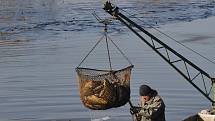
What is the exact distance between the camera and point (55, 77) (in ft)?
71.8

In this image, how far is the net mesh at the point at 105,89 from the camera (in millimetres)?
12414

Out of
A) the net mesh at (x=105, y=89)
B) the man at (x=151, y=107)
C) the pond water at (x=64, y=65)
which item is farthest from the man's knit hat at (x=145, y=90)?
the pond water at (x=64, y=65)

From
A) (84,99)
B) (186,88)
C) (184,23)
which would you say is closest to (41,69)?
Result: (186,88)

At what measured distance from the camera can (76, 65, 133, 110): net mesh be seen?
12414 millimetres

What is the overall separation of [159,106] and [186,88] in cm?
839

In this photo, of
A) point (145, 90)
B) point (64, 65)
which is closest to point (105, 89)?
point (145, 90)

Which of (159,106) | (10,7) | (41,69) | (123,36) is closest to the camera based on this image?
(159,106)

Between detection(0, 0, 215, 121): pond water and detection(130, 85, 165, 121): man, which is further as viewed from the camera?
detection(0, 0, 215, 121): pond water

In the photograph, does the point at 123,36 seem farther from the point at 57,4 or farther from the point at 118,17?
the point at 57,4

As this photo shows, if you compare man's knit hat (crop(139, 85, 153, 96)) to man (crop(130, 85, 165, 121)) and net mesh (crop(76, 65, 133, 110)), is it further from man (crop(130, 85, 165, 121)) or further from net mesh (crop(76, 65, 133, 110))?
net mesh (crop(76, 65, 133, 110))

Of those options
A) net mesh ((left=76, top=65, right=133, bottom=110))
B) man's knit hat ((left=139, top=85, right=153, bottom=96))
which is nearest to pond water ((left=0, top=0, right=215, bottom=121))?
net mesh ((left=76, top=65, right=133, bottom=110))

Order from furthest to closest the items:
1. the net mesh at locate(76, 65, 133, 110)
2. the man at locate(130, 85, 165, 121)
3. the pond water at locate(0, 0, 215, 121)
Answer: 1. the pond water at locate(0, 0, 215, 121)
2. the net mesh at locate(76, 65, 133, 110)
3. the man at locate(130, 85, 165, 121)

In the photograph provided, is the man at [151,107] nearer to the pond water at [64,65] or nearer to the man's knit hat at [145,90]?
the man's knit hat at [145,90]

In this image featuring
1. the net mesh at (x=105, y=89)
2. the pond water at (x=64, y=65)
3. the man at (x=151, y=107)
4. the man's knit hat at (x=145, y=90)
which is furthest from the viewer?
the pond water at (x=64, y=65)
